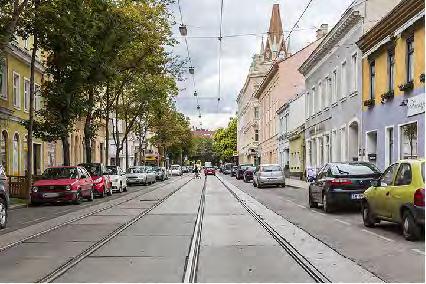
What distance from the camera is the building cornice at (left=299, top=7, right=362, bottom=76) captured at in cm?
3035

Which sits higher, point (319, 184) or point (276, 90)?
point (276, 90)

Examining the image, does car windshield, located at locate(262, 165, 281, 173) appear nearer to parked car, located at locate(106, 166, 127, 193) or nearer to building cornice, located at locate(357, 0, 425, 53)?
parked car, located at locate(106, 166, 127, 193)

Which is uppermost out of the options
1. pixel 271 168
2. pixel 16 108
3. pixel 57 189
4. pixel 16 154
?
pixel 16 108

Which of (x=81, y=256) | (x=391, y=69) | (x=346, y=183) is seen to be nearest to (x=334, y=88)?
(x=391, y=69)

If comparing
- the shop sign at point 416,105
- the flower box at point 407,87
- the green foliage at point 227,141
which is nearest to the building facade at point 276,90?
the flower box at point 407,87

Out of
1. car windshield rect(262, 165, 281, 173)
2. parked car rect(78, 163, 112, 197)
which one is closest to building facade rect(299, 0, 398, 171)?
car windshield rect(262, 165, 281, 173)

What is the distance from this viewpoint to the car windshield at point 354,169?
17.7 meters

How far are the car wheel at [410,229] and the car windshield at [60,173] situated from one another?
1591 centimetres

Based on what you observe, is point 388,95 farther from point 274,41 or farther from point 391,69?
point 274,41

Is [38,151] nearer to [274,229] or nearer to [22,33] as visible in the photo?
[22,33]

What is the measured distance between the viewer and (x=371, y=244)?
11047mm

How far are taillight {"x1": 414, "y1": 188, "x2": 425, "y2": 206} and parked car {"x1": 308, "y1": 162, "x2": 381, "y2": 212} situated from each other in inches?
240

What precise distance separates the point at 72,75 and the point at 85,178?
563 centimetres

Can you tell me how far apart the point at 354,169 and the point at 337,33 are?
56.3 feet
